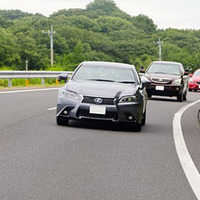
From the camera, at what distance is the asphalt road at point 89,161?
5668 millimetres

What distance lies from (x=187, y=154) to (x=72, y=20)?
6376 inches

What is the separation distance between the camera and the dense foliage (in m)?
145

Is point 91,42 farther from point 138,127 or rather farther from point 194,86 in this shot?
point 138,127

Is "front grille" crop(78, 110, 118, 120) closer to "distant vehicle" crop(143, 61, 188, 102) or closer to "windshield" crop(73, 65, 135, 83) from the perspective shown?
"windshield" crop(73, 65, 135, 83)

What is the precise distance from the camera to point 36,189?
18.5ft

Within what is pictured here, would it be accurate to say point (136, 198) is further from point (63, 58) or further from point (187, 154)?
point (63, 58)

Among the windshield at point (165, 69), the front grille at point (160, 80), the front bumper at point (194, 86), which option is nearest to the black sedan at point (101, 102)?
the front grille at point (160, 80)

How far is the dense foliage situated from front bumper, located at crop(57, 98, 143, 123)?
129 metres

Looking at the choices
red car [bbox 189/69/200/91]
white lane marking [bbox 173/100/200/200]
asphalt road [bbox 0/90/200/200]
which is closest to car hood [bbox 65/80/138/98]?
asphalt road [bbox 0/90/200/200]

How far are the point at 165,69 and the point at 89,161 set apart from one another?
57.1ft

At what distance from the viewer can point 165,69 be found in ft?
80.6

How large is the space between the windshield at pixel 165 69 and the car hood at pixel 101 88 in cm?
1271

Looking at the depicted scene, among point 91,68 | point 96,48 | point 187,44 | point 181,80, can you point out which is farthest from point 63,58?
point 91,68

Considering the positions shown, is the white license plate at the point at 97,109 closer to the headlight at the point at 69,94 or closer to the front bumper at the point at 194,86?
the headlight at the point at 69,94
